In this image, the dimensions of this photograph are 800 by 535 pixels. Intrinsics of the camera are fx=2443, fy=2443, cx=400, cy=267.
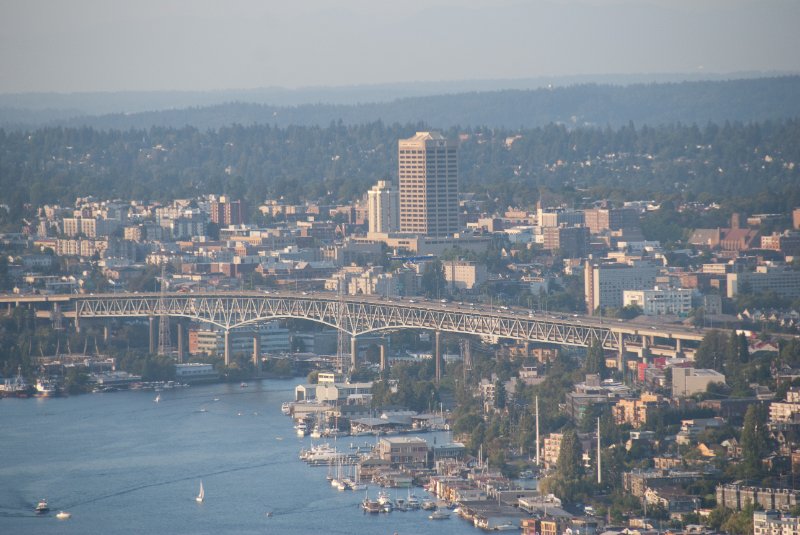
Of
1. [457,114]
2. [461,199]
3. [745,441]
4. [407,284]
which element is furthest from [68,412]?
[457,114]

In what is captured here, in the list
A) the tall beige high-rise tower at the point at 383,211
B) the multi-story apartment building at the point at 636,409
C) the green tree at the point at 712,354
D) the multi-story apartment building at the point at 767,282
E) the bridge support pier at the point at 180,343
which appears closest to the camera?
the multi-story apartment building at the point at 636,409

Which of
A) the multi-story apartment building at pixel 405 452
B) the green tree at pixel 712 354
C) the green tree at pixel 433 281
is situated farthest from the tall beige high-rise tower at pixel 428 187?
the multi-story apartment building at pixel 405 452

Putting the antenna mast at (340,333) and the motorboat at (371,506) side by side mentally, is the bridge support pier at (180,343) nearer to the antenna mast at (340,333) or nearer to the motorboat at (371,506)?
the antenna mast at (340,333)

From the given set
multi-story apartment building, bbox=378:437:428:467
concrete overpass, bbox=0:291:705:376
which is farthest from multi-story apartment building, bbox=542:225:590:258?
multi-story apartment building, bbox=378:437:428:467

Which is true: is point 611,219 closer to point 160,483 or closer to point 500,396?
point 500,396

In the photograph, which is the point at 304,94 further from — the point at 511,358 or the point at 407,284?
the point at 511,358

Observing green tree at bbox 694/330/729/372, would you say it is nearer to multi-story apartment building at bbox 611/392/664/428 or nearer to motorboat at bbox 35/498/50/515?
multi-story apartment building at bbox 611/392/664/428
